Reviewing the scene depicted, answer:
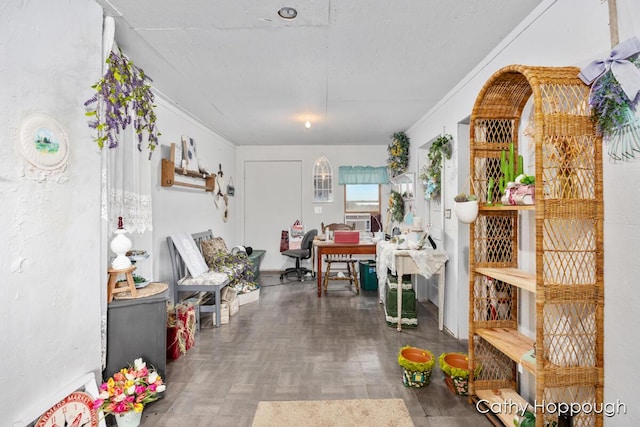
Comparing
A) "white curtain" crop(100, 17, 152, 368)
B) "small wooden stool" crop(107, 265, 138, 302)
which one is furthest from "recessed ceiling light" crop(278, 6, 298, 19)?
"small wooden stool" crop(107, 265, 138, 302)

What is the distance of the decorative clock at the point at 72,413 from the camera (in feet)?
5.15

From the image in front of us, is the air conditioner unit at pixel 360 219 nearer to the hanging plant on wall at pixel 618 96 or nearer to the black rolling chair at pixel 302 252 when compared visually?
the black rolling chair at pixel 302 252

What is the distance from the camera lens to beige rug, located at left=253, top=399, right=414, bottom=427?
6.54 ft

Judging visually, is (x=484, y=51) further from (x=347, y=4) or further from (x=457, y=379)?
(x=457, y=379)

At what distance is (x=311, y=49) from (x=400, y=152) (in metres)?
3.01

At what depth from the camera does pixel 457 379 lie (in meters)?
2.28

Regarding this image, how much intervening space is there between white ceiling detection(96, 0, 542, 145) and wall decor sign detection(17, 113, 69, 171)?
0.89 m

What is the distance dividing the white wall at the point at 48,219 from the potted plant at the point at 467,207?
2309mm

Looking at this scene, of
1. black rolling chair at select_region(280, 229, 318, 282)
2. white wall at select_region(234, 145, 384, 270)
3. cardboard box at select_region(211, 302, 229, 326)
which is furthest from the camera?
white wall at select_region(234, 145, 384, 270)

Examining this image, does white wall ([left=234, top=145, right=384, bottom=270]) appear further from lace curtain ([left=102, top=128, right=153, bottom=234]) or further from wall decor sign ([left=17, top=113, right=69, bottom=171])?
wall decor sign ([left=17, top=113, right=69, bottom=171])

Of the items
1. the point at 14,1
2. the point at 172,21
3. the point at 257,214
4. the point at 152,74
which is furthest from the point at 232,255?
the point at 14,1

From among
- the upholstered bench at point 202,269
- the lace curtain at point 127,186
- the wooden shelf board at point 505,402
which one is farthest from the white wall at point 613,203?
the upholstered bench at point 202,269

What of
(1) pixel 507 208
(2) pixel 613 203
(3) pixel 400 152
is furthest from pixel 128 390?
(3) pixel 400 152

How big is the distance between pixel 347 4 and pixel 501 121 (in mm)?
1309
